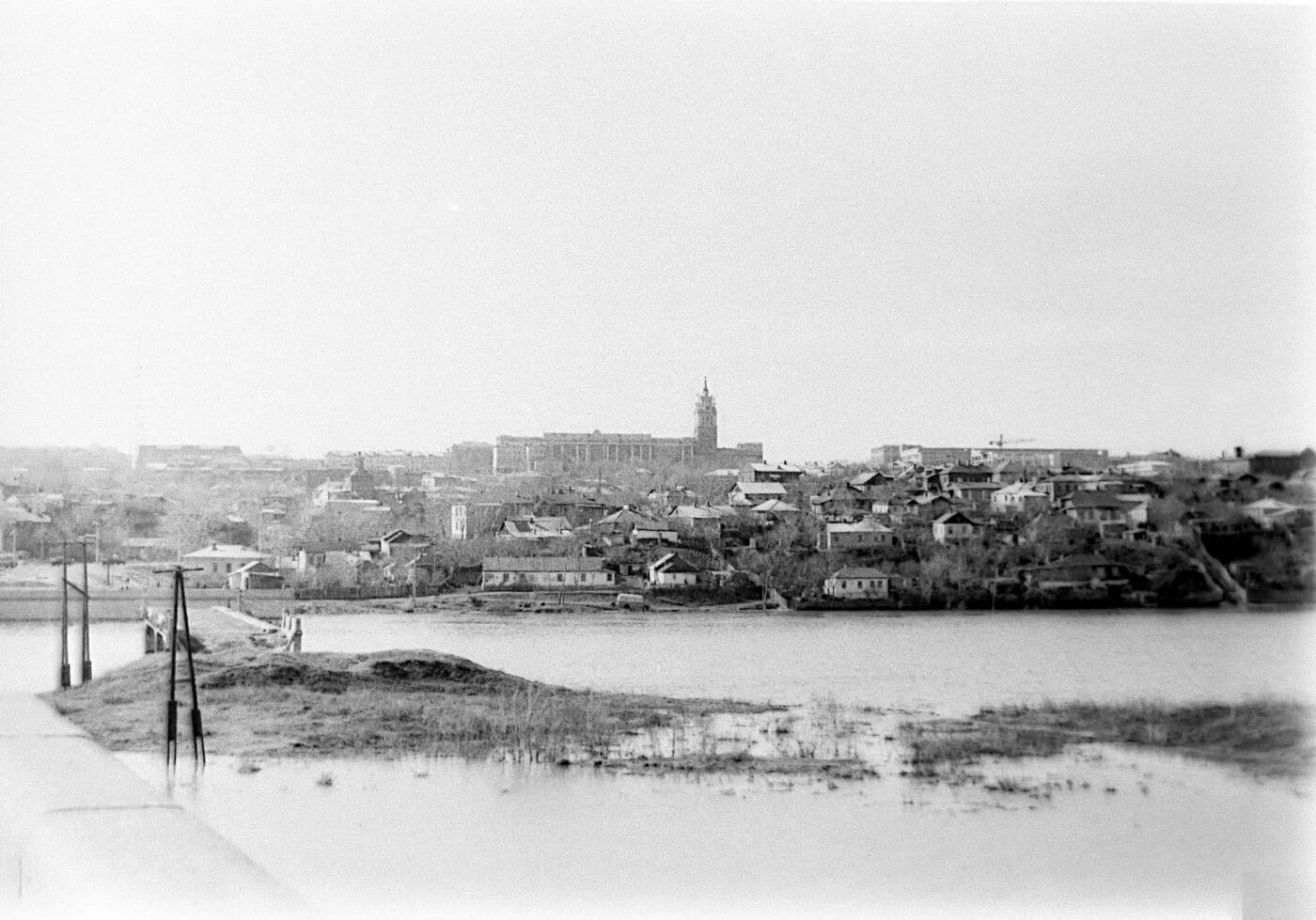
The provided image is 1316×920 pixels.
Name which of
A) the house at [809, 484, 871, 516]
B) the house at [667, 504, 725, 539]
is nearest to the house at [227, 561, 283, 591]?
the house at [667, 504, 725, 539]

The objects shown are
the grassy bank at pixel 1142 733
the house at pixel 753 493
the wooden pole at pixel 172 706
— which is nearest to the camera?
the grassy bank at pixel 1142 733

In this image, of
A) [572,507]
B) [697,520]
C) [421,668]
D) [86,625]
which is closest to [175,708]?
[86,625]

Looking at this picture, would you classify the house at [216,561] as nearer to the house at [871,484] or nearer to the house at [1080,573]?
the house at [871,484]

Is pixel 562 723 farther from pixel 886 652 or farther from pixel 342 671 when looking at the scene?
pixel 886 652

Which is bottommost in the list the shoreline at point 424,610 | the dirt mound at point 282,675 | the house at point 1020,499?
the dirt mound at point 282,675

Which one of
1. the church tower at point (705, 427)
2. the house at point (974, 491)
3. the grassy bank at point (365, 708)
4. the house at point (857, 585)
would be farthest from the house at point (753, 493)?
the grassy bank at point (365, 708)

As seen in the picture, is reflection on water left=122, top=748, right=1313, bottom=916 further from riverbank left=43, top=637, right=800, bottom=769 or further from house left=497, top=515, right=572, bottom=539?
house left=497, top=515, right=572, bottom=539

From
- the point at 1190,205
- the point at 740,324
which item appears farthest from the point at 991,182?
the point at 740,324

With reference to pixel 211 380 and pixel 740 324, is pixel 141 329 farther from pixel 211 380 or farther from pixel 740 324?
pixel 740 324
